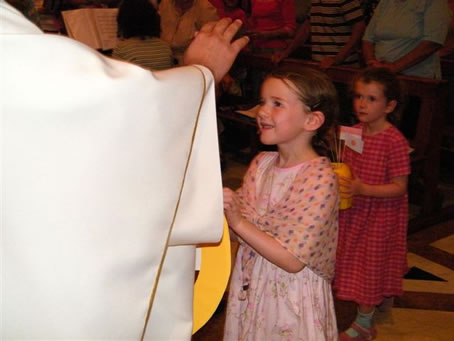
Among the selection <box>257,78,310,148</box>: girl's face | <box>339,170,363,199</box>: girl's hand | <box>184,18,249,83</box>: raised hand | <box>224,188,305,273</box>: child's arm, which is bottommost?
<box>339,170,363,199</box>: girl's hand

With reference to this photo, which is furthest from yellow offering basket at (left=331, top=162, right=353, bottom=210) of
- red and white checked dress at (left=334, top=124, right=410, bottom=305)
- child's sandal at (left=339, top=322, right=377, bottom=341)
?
child's sandal at (left=339, top=322, right=377, bottom=341)

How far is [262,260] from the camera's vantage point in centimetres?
195

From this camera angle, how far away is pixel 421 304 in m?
3.22

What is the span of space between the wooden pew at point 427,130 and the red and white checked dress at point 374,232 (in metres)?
1.09

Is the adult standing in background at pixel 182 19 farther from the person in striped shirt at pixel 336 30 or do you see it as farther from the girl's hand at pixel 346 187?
the girl's hand at pixel 346 187

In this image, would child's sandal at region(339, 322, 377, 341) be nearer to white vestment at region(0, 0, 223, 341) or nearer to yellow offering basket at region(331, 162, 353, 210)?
yellow offering basket at region(331, 162, 353, 210)

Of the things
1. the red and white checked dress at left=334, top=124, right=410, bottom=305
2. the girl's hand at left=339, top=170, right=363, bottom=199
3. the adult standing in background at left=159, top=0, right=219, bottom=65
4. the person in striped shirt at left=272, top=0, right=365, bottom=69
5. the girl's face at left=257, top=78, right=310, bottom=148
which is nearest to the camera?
the girl's face at left=257, top=78, right=310, bottom=148

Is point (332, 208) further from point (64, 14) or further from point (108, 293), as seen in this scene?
point (64, 14)

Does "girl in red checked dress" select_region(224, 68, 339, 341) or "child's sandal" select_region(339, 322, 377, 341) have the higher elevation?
"girl in red checked dress" select_region(224, 68, 339, 341)

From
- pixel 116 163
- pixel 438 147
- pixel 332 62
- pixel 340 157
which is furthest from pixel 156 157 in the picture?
pixel 332 62

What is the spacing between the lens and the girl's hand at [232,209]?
1.72 metres

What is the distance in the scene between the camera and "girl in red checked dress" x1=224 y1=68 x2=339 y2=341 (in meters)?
1.81

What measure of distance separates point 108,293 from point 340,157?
73.5 inches

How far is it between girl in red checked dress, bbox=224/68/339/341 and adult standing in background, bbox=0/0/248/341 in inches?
23.1
